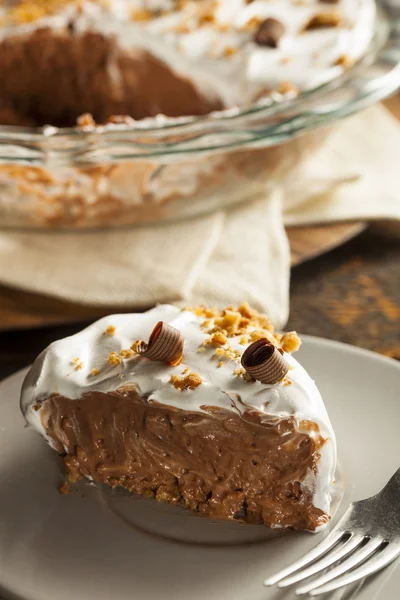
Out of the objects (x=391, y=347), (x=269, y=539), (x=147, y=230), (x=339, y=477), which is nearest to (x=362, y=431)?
(x=339, y=477)

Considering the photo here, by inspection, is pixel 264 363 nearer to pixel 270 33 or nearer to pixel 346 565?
pixel 346 565

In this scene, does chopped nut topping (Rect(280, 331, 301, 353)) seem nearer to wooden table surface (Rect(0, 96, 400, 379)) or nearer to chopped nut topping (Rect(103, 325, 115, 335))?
chopped nut topping (Rect(103, 325, 115, 335))

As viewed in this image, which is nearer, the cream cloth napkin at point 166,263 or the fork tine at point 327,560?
the fork tine at point 327,560

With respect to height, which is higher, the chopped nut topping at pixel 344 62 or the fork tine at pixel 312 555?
the chopped nut topping at pixel 344 62

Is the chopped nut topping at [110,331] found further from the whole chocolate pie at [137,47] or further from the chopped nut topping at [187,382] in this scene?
the whole chocolate pie at [137,47]

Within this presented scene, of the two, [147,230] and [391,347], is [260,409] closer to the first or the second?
[391,347]

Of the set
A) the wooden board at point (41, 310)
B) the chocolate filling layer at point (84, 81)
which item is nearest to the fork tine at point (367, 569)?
the wooden board at point (41, 310)

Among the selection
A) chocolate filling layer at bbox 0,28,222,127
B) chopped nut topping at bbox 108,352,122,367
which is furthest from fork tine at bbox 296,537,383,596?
chocolate filling layer at bbox 0,28,222,127
